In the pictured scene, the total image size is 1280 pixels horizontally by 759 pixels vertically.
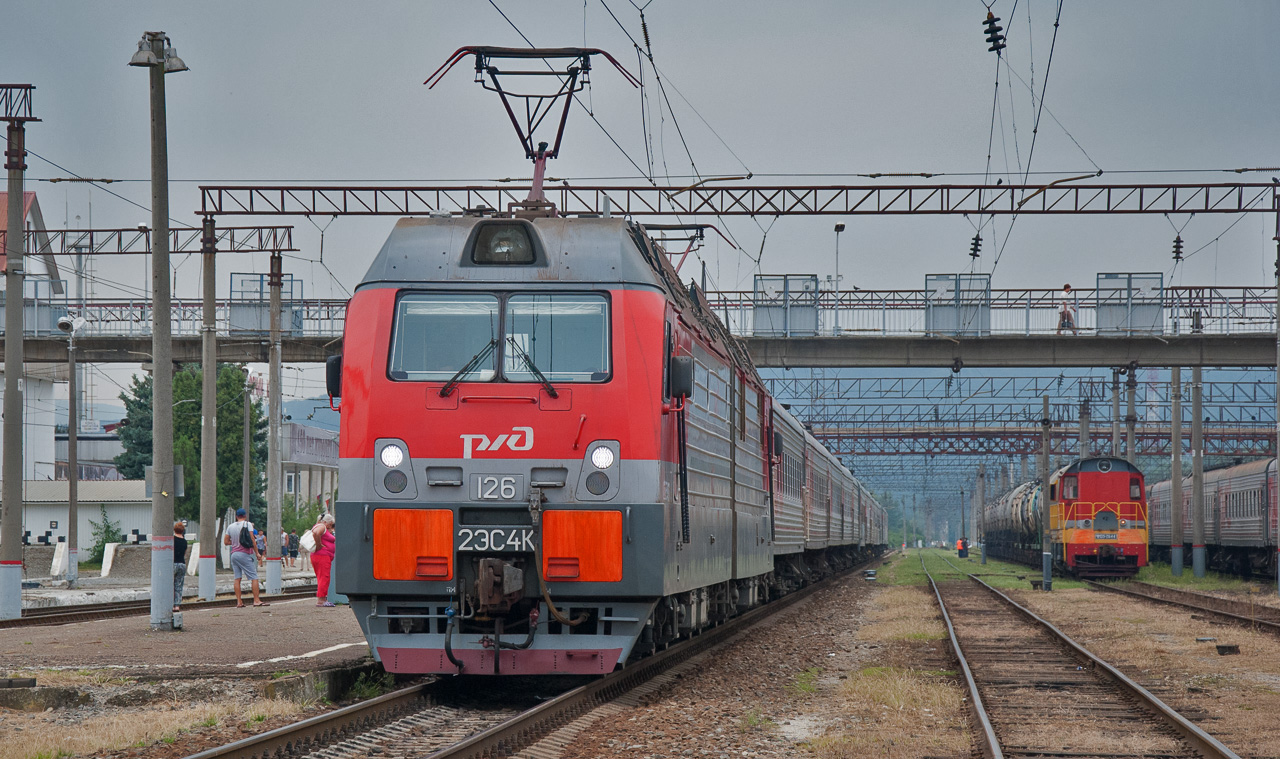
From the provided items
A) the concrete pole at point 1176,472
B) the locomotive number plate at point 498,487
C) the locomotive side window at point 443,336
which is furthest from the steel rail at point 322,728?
the concrete pole at point 1176,472

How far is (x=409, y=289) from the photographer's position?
10.7m

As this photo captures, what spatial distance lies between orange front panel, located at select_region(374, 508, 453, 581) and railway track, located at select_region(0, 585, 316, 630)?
9.74 m

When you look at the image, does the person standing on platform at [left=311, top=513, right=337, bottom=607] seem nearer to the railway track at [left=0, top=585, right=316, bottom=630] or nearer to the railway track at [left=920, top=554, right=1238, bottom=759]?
the railway track at [left=0, top=585, right=316, bottom=630]

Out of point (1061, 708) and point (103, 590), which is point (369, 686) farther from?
point (103, 590)

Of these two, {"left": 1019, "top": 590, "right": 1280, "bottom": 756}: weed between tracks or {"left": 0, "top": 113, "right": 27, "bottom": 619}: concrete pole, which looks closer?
{"left": 1019, "top": 590, "right": 1280, "bottom": 756}: weed between tracks

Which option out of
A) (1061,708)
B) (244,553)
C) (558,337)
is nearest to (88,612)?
(244,553)

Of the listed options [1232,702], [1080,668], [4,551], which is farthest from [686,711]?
[4,551]

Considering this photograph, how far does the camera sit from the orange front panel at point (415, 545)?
10156mm

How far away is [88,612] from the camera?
21.7 metres

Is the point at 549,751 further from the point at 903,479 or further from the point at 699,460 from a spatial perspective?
the point at 903,479

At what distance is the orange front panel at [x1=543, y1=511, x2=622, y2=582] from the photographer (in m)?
10.2

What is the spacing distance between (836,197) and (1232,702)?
59.6 feet

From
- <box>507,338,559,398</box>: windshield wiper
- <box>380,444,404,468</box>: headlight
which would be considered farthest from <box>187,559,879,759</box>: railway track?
<box>507,338,559,398</box>: windshield wiper

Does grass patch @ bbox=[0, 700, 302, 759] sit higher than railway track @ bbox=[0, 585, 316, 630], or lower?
higher
